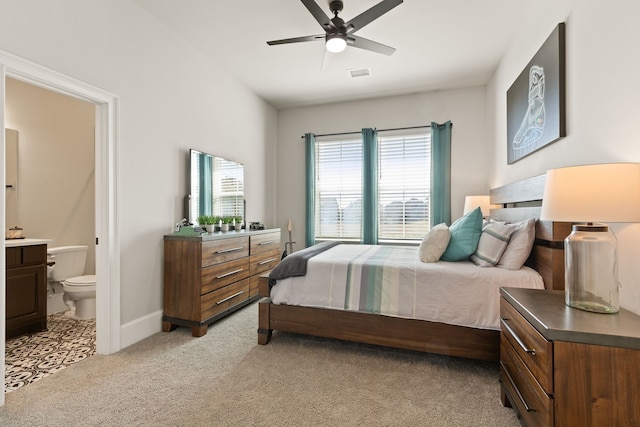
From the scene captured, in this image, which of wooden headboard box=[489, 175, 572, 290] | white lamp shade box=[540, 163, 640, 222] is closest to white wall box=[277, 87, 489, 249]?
wooden headboard box=[489, 175, 572, 290]

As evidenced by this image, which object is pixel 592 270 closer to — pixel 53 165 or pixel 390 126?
pixel 390 126

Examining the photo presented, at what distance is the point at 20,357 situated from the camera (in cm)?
235

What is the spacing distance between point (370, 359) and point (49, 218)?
4.01m

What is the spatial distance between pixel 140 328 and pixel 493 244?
9.86 feet

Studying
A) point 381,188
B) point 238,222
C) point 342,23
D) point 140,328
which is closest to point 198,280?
point 140,328

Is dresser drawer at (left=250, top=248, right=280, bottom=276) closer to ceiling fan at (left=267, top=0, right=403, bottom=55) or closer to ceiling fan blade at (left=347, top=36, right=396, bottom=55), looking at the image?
ceiling fan at (left=267, top=0, right=403, bottom=55)

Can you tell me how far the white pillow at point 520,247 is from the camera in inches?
85.8

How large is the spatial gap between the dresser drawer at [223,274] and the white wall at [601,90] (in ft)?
9.50

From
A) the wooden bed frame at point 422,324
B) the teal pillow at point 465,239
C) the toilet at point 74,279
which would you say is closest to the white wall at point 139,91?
the toilet at point 74,279

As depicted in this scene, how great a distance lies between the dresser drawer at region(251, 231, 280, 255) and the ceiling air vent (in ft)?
7.66

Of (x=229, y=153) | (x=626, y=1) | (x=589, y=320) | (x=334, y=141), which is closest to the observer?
(x=589, y=320)

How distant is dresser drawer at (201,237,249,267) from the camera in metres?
2.84

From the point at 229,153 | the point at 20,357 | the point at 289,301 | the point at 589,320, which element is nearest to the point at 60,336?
the point at 20,357

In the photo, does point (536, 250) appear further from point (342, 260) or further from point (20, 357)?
point (20, 357)
